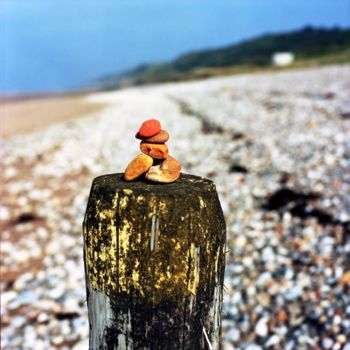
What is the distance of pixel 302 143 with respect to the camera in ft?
39.3

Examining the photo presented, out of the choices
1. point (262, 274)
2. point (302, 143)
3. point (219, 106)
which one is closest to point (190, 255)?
point (262, 274)

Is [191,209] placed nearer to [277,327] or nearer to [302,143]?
[277,327]

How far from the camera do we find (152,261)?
7.15 feet

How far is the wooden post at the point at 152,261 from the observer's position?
217cm

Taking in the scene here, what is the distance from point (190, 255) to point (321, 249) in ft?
16.8

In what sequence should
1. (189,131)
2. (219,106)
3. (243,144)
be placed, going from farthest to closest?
(219,106), (189,131), (243,144)

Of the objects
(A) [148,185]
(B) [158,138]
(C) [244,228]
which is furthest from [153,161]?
(C) [244,228]

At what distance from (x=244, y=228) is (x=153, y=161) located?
555cm

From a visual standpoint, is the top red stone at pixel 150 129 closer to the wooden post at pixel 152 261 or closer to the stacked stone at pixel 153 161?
the stacked stone at pixel 153 161

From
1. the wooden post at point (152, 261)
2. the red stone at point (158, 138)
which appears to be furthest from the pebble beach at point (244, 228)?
the red stone at point (158, 138)

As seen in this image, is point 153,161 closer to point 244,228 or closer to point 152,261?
point 152,261

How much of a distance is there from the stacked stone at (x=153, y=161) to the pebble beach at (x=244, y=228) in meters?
3.32

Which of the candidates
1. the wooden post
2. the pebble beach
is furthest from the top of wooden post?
the pebble beach

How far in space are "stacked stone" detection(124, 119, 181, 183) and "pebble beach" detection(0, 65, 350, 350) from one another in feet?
10.9
